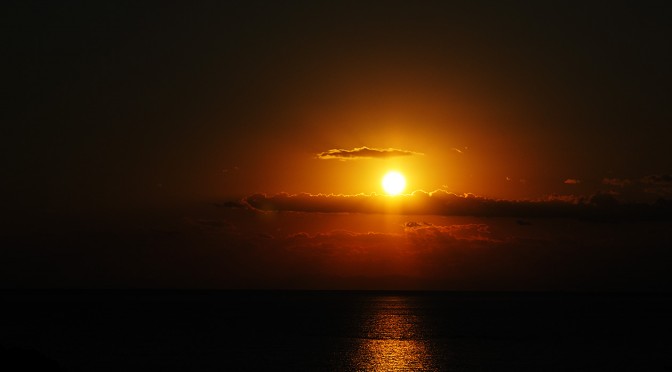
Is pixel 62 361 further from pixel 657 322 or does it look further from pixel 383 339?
pixel 657 322

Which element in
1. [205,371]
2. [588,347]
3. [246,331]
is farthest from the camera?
[246,331]

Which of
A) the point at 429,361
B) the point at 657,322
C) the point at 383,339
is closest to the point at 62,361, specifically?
the point at 429,361

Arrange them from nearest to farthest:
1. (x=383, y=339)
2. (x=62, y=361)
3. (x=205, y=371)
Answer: (x=205, y=371) < (x=62, y=361) < (x=383, y=339)

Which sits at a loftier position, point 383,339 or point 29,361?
point 29,361

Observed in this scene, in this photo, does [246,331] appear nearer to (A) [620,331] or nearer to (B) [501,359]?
(B) [501,359]

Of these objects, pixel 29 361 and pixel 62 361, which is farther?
pixel 62 361

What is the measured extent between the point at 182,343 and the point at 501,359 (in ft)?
117

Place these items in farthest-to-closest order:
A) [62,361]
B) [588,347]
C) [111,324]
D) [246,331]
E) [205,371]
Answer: [111,324]
[246,331]
[588,347]
[62,361]
[205,371]

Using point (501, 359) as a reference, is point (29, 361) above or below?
above

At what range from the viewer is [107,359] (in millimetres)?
69750

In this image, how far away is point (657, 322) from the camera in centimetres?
13362

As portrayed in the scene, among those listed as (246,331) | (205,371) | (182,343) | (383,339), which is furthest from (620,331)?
(205,371)

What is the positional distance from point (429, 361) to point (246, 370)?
1732cm

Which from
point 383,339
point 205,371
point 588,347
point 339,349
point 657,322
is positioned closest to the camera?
point 205,371
